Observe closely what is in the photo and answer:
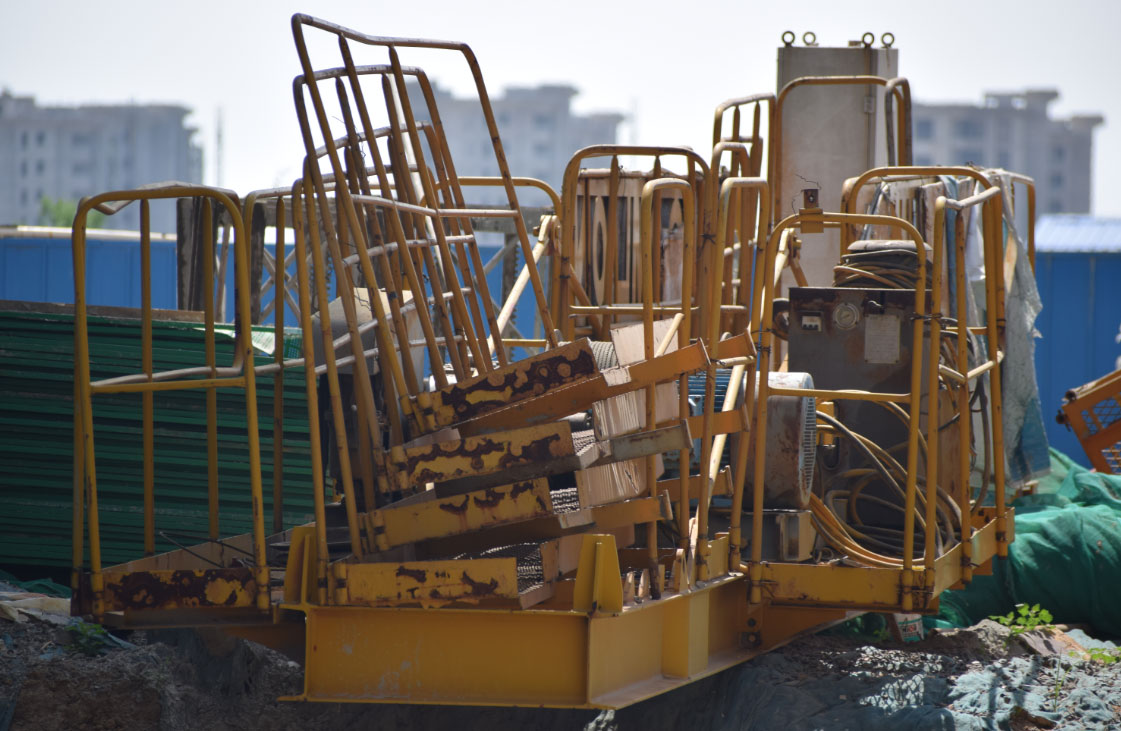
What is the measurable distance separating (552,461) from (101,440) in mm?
4861

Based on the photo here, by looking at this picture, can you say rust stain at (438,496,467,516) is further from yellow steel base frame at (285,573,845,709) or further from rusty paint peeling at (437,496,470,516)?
yellow steel base frame at (285,573,845,709)

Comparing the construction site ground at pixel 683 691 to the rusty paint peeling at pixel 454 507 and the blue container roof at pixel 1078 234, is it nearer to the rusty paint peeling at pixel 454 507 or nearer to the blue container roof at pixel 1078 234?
the rusty paint peeling at pixel 454 507

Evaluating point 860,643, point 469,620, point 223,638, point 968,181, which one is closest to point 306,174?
point 469,620

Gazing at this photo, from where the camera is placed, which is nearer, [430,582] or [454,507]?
[430,582]

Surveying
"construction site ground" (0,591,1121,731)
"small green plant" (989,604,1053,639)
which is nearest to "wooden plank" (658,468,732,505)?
"construction site ground" (0,591,1121,731)

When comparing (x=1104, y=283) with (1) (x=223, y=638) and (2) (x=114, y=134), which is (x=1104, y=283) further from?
(2) (x=114, y=134)

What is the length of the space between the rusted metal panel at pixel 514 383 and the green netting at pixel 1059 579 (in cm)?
445

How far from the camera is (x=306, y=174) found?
15.9 feet

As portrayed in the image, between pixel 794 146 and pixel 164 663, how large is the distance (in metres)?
6.65

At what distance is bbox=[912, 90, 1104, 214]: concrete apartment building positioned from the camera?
9219 cm

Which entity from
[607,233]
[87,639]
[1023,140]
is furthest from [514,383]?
[1023,140]

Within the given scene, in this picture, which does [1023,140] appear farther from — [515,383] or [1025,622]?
[515,383]

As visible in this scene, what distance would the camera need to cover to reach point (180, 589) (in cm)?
499

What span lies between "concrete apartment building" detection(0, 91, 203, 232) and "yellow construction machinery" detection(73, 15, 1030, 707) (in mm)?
90927
